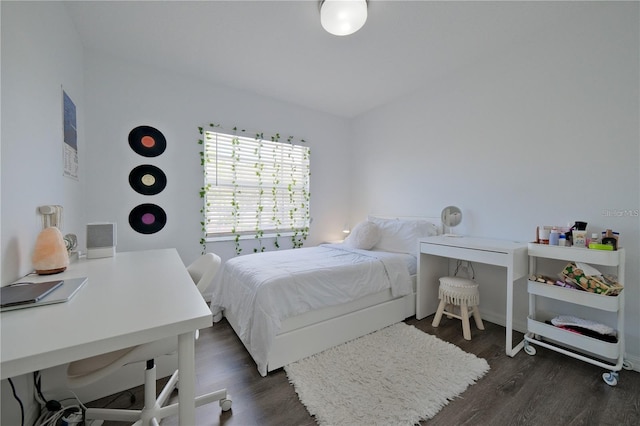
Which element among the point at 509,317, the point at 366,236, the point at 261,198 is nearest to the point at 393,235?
the point at 366,236

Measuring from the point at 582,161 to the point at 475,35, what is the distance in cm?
132

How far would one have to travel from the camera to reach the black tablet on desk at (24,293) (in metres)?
0.81

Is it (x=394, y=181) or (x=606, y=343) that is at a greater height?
(x=394, y=181)

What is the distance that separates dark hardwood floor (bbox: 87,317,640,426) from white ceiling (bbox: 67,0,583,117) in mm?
2574

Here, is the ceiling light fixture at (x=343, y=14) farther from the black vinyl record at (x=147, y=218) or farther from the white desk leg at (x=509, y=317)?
the black vinyl record at (x=147, y=218)

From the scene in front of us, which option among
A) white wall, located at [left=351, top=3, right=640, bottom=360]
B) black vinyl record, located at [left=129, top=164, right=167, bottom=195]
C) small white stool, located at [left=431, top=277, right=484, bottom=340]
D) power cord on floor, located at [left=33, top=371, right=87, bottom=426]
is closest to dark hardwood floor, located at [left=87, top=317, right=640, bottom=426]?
power cord on floor, located at [left=33, top=371, right=87, bottom=426]

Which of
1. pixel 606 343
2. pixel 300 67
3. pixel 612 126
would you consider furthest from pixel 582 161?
pixel 300 67

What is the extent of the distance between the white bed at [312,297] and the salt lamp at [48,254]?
104 cm

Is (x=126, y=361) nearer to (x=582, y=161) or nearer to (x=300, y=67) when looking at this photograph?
(x=300, y=67)

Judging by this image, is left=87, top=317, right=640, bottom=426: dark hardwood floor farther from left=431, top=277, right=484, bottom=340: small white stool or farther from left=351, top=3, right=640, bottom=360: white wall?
left=351, top=3, right=640, bottom=360: white wall

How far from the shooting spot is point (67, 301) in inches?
34.6

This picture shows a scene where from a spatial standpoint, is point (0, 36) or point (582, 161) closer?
point (0, 36)

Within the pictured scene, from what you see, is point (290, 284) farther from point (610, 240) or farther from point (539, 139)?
point (539, 139)

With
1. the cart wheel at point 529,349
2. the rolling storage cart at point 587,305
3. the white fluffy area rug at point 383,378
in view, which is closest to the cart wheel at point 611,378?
the rolling storage cart at point 587,305
